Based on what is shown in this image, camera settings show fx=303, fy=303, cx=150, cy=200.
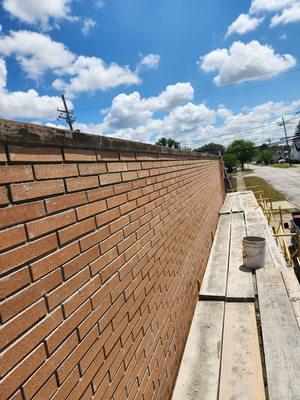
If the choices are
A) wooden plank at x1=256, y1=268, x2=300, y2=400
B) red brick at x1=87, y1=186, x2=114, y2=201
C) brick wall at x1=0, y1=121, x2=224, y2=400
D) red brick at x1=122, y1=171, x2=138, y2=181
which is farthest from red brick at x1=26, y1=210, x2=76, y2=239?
wooden plank at x1=256, y1=268, x2=300, y2=400

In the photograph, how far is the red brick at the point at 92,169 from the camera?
1.75 meters

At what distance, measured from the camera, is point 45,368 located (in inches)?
48.2

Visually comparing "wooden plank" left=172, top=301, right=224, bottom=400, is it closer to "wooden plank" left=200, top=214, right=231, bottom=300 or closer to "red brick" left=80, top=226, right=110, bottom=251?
"wooden plank" left=200, top=214, right=231, bottom=300

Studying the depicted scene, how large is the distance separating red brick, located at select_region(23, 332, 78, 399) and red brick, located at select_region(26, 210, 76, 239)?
51 cm

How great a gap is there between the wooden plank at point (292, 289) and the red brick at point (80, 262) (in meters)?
2.69

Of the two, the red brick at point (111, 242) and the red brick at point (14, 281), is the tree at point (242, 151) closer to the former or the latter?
the red brick at point (111, 242)

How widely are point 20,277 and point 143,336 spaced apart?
1.42 m

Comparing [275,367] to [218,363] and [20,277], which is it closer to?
[218,363]

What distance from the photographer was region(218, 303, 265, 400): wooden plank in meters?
2.50

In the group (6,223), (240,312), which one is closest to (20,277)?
(6,223)

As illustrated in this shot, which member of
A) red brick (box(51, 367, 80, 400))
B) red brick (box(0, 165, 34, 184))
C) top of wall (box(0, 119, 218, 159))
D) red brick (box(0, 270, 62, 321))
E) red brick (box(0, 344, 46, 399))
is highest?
top of wall (box(0, 119, 218, 159))

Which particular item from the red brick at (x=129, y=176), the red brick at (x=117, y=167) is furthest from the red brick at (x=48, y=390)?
the red brick at (x=129, y=176)

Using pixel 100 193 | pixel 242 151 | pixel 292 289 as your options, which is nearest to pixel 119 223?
pixel 100 193

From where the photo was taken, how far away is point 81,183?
5.60 ft
